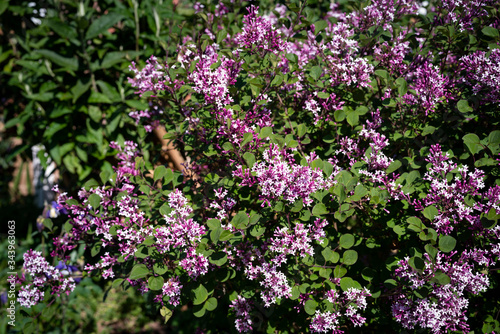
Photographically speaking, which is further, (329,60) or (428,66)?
(329,60)

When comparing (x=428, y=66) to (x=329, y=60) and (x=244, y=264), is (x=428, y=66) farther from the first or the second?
(x=244, y=264)

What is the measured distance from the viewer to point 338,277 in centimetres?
174

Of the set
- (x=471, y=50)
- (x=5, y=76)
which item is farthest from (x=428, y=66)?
(x=5, y=76)

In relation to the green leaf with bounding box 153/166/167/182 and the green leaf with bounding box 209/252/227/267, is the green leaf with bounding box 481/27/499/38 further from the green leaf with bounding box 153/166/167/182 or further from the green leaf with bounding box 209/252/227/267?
the green leaf with bounding box 153/166/167/182

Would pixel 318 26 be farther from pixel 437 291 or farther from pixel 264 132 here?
pixel 437 291

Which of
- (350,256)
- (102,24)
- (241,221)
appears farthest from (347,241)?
(102,24)

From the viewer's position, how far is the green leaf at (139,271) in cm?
169

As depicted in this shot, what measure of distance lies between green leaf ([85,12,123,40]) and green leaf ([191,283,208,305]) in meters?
2.63

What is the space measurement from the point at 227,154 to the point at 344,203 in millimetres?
659

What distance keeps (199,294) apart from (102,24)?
275 cm

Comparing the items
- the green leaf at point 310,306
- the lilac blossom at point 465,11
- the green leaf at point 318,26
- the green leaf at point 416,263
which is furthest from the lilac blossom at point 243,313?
the lilac blossom at point 465,11

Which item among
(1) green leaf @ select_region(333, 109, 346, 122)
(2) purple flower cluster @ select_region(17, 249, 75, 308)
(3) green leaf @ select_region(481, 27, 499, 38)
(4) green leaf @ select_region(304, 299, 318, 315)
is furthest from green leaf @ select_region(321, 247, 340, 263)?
(2) purple flower cluster @ select_region(17, 249, 75, 308)

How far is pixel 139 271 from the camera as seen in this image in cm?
173

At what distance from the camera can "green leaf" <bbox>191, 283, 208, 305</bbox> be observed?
170 cm
